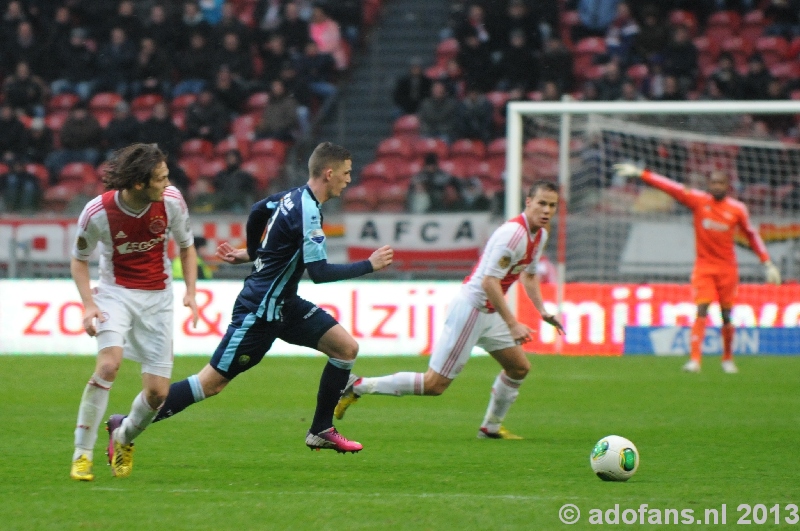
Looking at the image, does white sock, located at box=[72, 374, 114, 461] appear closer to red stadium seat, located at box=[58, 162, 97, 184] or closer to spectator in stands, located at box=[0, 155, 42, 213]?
spectator in stands, located at box=[0, 155, 42, 213]

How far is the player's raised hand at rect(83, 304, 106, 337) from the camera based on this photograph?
647cm

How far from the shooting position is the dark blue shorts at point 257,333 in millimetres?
7184

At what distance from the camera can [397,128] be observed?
2191 centimetres

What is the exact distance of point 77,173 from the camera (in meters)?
21.2

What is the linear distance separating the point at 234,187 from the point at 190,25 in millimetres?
5505

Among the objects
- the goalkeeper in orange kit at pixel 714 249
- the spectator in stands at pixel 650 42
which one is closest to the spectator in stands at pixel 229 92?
the spectator in stands at pixel 650 42

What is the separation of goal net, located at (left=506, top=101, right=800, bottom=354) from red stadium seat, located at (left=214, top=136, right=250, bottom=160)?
5345mm

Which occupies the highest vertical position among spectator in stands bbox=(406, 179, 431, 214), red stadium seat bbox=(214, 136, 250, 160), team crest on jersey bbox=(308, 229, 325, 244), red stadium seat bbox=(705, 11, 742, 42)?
red stadium seat bbox=(705, 11, 742, 42)

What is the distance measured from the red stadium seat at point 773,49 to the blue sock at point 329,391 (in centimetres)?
1624

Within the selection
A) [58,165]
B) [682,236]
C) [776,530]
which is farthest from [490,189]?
[776,530]

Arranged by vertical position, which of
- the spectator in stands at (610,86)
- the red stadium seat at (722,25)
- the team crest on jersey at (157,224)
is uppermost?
the red stadium seat at (722,25)

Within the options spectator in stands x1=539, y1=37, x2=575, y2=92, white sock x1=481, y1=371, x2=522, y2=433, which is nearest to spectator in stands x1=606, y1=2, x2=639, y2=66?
spectator in stands x1=539, y1=37, x2=575, y2=92

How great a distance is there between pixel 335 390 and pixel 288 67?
15780 mm

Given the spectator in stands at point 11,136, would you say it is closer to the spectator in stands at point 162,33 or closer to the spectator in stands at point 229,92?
the spectator in stands at point 162,33
